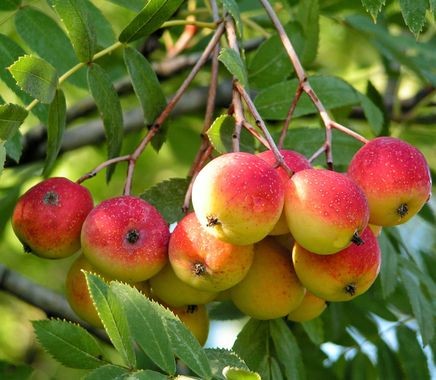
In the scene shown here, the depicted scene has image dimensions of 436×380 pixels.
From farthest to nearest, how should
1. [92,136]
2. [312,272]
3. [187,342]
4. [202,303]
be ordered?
[92,136] → [202,303] → [312,272] → [187,342]

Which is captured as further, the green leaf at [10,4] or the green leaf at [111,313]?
the green leaf at [10,4]

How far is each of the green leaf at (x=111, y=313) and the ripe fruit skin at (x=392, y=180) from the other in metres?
0.49

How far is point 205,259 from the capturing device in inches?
62.3

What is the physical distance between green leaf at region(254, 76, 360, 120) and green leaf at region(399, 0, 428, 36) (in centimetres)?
42

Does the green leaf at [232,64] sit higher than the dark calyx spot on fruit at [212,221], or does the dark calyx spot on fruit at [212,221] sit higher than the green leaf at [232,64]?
the green leaf at [232,64]

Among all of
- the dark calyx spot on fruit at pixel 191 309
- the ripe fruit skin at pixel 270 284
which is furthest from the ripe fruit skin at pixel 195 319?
the ripe fruit skin at pixel 270 284

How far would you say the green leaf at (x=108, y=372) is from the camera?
1388 mm

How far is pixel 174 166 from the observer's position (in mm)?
3332

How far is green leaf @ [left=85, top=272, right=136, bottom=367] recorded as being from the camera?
4.64 ft

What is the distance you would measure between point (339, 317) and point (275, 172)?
1.05m

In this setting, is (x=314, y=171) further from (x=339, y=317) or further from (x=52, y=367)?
(x=52, y=367)

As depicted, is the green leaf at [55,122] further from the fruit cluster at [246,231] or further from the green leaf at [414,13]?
the green leaf at [414,13]

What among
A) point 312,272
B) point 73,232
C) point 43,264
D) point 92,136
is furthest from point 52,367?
Answer: point 312,272

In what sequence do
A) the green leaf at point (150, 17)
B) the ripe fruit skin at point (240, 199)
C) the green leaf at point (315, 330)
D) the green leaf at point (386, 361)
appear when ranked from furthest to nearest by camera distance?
the green leaf at point (386, 361), the green leaf at point (315, 330), the green leaf at point (150, 17), the ripe fruit skin at point (240, 199)
